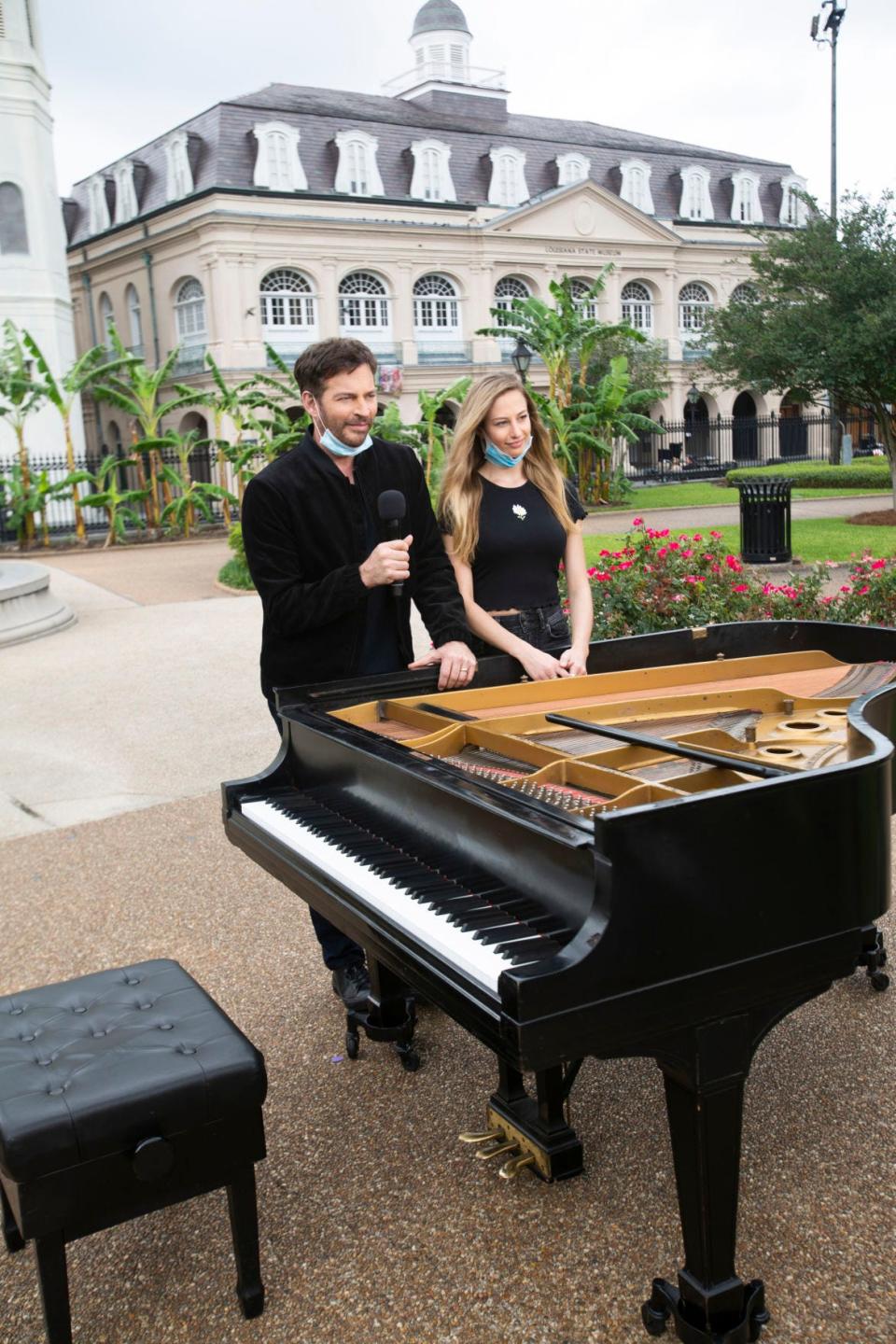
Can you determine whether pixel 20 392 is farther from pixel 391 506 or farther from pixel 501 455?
pixel 391 506

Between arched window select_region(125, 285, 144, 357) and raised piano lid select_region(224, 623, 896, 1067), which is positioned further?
arched window select_region(125, 285, 144, 357)

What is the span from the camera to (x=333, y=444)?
4.16 metres

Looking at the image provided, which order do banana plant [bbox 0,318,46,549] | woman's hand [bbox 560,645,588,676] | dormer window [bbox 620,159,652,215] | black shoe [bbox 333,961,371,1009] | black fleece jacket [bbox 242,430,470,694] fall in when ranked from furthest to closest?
1. dormer window [bbox 620,159,652,215]
2. banana plant [bbox 0,318,46,549]
3. woman's hand [bbox 560,645,588,676]
4. black shoe [bbox 333,961,371,1009]
5. black fleece jacket [bbox 242,430,470,694]

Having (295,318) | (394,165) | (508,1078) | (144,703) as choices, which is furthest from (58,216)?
(508,1078)

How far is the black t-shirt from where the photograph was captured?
186 inches

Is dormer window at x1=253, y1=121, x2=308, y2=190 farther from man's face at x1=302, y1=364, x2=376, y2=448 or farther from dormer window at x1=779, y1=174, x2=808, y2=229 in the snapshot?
man's face at x1=302, y1=364, x2=376, y2=448

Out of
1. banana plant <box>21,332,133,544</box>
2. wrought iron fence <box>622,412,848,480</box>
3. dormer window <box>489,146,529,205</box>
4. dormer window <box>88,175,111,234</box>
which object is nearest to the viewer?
banana plant <box>21,332,133,544</box>

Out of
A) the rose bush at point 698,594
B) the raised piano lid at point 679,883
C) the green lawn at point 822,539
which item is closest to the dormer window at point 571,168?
the green lawn at point 822,539

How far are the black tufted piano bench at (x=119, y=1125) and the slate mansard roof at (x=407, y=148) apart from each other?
138 ft

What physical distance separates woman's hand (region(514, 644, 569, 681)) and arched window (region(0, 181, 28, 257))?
36.0 m

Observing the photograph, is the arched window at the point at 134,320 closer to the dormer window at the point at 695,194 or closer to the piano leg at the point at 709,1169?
the dormer window at the point at 695,194

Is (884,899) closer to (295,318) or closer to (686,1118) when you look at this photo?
(686,1118)

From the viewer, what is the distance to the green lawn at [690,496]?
2898 cm

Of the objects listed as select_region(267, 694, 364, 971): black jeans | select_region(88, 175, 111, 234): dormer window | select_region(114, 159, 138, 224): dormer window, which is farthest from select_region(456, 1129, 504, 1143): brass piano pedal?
select_region(88, 175, 111, 234): dormer window
